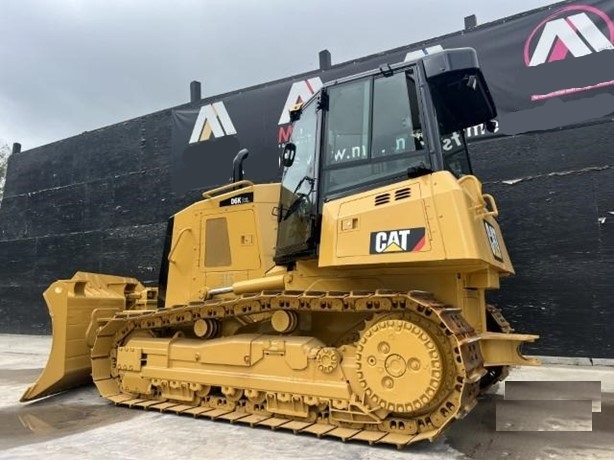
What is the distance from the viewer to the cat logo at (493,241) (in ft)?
14.1

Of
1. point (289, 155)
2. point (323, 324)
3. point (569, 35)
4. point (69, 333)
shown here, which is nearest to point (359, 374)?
point (323, 324)

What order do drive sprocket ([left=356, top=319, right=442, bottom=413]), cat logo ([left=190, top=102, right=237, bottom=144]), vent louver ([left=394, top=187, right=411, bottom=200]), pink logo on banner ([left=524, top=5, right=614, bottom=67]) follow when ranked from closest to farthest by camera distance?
drive sprocket ([left=356, top=319, right=442, bottom=413]) < vent louver ([left=394, top=187, right=411, bottom=200]) < pink logo on banner ([left=524, top=5, right=614, bottom=67]) < cat logo ([left=190, top=102, right=237, bottom=144])

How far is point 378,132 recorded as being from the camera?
4367 millimetres

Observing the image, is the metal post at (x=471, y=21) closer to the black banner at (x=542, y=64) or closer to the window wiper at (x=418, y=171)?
the black banner at (x=542, y=64)

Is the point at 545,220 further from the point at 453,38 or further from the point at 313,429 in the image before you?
the point at 313,429

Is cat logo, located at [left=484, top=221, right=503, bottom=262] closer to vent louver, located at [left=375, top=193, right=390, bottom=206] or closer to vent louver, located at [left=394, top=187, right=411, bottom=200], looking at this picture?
vent louver, located at [left=394, top=187, right=411, bottom=200]

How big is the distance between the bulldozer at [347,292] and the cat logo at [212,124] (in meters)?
5.78

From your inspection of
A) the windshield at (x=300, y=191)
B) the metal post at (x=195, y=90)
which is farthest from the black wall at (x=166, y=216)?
the windshield at (x=300, y=191)

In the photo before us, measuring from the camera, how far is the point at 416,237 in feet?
12.6

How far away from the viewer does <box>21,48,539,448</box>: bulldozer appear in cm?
382

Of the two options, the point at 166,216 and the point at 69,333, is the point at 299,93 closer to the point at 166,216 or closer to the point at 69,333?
the point at 166,216

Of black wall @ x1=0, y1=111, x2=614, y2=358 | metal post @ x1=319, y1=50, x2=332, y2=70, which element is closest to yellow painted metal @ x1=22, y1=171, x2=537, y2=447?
black wall @ x1=0, y1=111, x2=614, y2=358

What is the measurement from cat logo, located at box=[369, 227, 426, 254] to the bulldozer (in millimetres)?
11

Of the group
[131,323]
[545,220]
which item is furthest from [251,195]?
[545,220]
